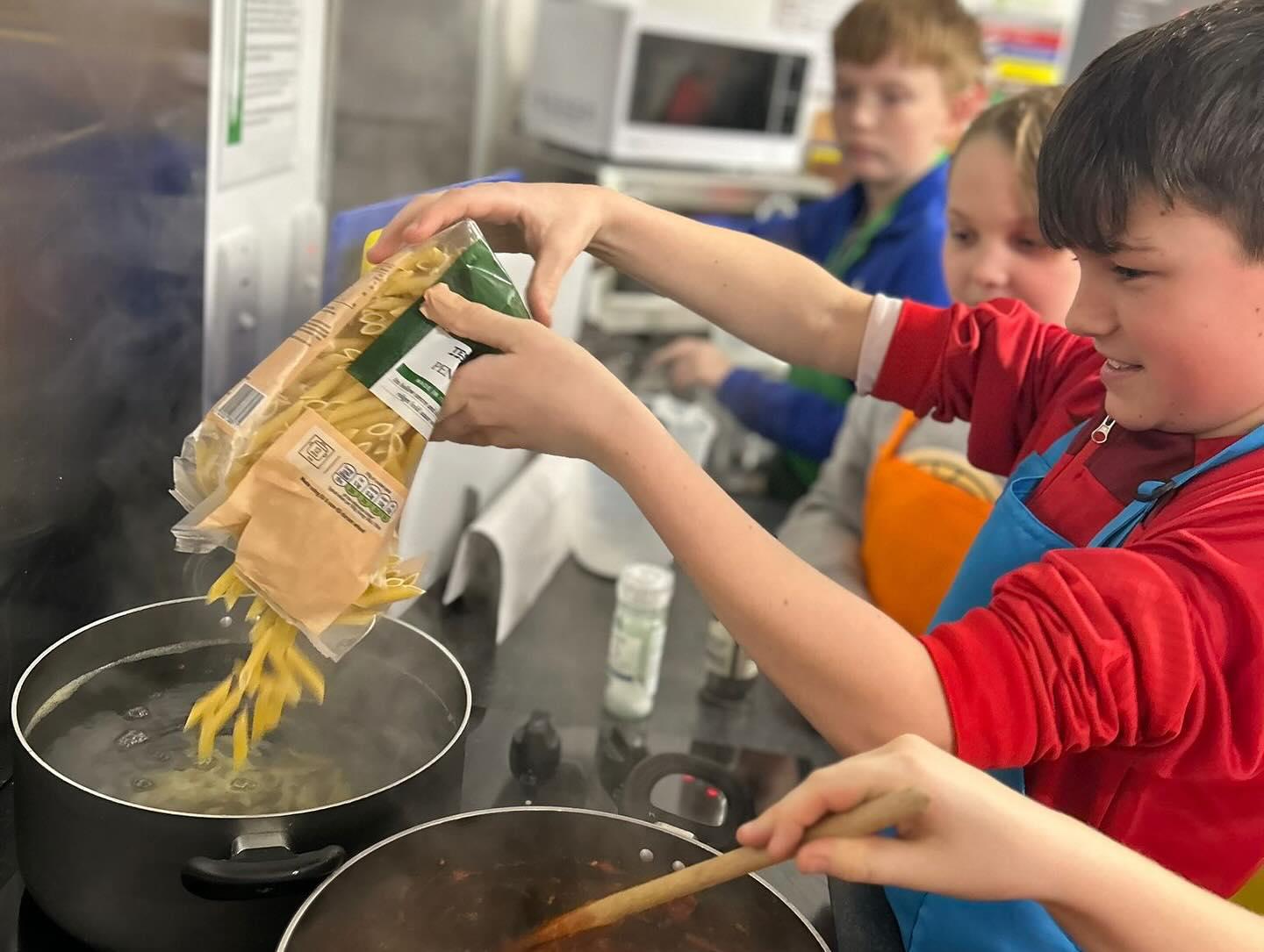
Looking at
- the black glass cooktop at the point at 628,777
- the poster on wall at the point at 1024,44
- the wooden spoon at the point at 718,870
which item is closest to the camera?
the wooden spoon at the point at 718,870

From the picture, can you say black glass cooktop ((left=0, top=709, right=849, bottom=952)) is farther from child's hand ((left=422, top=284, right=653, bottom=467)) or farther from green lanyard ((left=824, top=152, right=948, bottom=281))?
green lanyard ((left=824, top=152, right=948, bottom=281))

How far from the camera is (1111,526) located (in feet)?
2.53

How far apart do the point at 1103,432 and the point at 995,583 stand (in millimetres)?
175

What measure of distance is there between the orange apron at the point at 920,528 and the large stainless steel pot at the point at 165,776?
60cm

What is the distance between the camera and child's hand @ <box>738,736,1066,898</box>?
0.55m

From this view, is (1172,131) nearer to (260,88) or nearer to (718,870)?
(718,870)

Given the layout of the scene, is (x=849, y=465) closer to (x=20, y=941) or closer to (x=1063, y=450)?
(x=1063, y=450)

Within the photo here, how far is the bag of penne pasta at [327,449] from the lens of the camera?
0.70 metres

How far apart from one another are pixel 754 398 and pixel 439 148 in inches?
31.7

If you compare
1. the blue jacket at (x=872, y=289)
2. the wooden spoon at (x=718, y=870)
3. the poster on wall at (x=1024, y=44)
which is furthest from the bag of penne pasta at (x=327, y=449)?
the poster on wall at (x=1024, y=44)

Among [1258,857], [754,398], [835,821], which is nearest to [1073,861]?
[835,821]

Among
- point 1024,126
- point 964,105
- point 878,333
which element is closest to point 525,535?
point 878,333

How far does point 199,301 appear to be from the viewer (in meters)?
1.08

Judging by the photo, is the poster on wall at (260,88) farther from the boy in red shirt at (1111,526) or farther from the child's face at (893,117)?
the child's face at (893,117)
